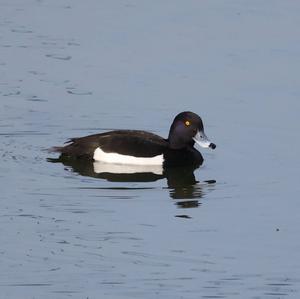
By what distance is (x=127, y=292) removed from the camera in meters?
9.70

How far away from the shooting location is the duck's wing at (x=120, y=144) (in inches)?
580

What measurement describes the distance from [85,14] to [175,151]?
5.73m

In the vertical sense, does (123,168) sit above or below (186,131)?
below

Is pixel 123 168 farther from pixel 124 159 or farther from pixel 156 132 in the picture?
pixel 156 132

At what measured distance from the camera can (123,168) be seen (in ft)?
48.1

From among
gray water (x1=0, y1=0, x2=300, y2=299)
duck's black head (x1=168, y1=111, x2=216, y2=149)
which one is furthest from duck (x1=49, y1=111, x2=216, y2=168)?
gray water (x1=0, y1=0, x2=300, y2=299)

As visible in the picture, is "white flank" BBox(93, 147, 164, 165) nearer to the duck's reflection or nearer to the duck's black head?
the duck's reflection

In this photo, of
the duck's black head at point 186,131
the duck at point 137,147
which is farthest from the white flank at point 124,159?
the duck's black head at point 186,131

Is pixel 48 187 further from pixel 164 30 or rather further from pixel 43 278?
pixel 164 30

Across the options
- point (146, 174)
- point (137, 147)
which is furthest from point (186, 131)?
point (146, 174)

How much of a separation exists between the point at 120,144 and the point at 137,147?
0.19 metres

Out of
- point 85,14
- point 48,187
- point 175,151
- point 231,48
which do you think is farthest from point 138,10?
point 48,187

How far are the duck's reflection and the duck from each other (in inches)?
3.4

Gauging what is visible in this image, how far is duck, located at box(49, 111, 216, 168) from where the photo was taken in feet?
48.4
